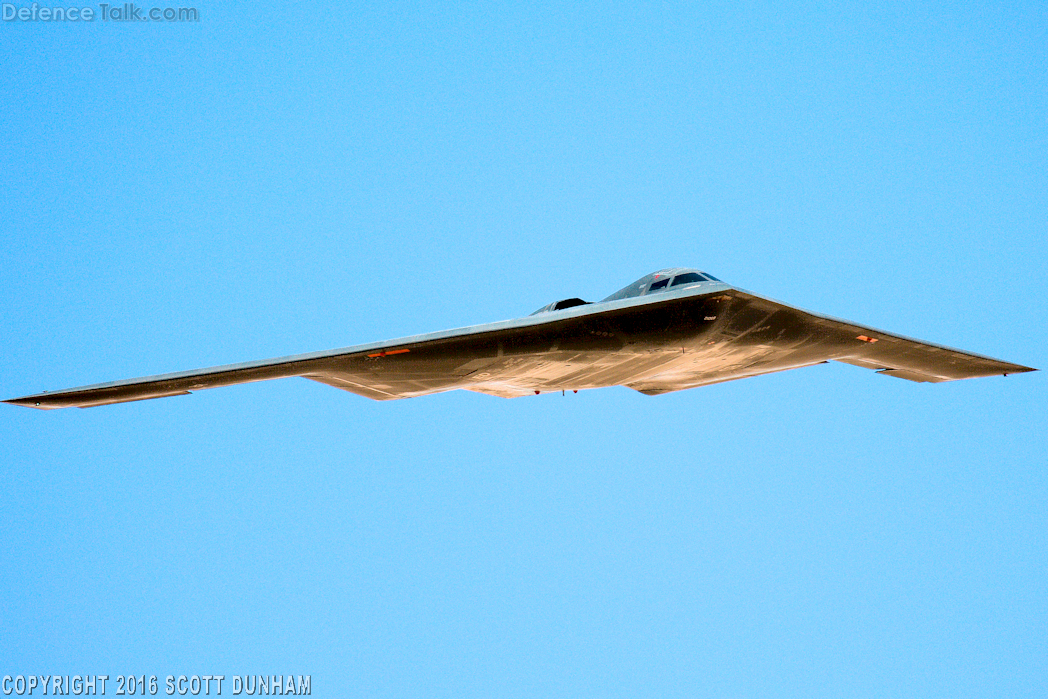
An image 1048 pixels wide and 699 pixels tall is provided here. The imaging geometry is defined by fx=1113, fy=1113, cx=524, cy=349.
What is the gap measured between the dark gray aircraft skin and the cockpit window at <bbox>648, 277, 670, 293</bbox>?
18 millimetres

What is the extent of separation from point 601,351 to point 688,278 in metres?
1.52

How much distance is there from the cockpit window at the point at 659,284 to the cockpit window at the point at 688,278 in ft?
0.38

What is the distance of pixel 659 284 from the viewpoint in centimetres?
1385

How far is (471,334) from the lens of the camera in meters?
13.3

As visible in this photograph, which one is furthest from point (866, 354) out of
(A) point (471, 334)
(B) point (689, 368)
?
(A) point (471, 334)

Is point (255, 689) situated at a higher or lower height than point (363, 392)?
lower

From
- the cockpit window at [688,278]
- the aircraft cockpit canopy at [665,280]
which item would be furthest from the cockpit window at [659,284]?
the cockpit window at [688,278]

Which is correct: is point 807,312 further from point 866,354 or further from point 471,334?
point 471,334

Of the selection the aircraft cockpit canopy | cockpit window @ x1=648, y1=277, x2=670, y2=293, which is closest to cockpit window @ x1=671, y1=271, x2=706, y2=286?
the aircraft cockpit canopy

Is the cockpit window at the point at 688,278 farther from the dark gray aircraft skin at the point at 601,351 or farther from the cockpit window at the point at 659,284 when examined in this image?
the cockpit window at the point at 659,284

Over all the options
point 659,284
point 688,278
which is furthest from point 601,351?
point 688,278

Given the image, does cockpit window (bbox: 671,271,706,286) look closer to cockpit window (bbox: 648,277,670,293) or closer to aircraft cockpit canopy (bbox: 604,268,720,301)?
aircraft cockpit canopy (bbox: 604,268,720,301)

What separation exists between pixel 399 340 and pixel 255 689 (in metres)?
7.14

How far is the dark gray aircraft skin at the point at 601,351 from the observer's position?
13312 millimetres
